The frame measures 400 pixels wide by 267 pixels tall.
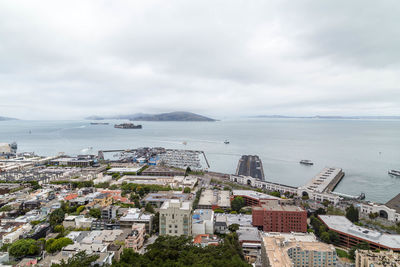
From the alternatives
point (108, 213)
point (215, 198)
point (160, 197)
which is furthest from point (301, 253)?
point (160, 197)

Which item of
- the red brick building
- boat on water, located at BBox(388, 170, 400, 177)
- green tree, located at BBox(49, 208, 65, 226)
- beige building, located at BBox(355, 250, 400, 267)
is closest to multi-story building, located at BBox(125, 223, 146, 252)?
green tree, located at BBox(49, 208, 65, 226)

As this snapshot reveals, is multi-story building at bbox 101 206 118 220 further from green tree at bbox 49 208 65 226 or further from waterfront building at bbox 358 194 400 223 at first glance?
waterfront building at bbox 358 194 400 223

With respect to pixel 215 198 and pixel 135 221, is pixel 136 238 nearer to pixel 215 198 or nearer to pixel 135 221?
pixel 135 221

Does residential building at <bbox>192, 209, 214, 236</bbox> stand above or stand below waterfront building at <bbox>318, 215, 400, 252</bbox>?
above

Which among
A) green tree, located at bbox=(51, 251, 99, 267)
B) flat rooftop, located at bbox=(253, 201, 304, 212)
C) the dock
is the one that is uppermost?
green tree, located at bbox=(51, 251, 99, 267)

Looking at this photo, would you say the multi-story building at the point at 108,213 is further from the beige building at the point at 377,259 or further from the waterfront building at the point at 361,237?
the beige building at the point at 377,259
